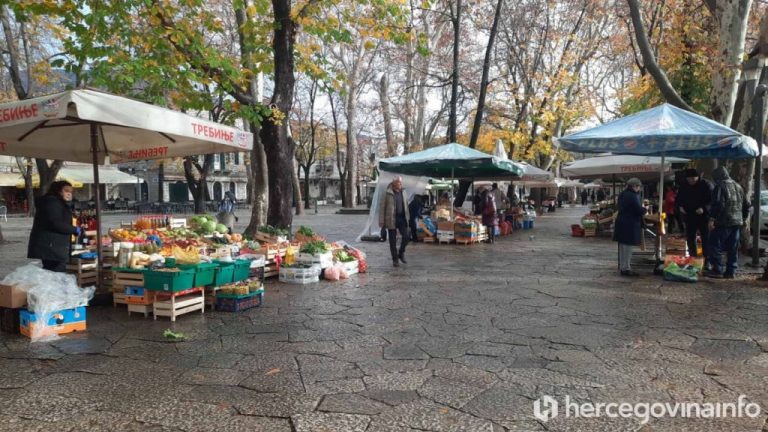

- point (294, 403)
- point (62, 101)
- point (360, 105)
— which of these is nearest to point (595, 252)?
point (294, 403)

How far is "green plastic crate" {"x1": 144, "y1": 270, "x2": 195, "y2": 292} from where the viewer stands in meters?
5.55

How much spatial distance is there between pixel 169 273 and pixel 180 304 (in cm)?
42

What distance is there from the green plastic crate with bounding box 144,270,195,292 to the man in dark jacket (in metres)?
7.95

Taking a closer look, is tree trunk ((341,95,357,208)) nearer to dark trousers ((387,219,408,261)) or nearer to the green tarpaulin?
the green tarpaulin

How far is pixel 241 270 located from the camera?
650cm

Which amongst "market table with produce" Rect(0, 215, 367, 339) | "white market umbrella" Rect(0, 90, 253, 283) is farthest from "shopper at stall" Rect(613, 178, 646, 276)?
"white market umbrella" Rect(0, 90, 253, 283)

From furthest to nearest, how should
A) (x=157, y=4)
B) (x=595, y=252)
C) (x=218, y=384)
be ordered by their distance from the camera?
(x=595, y=252) → (x=157, y=4) → (x=218, y=384)

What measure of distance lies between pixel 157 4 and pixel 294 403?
782 cm

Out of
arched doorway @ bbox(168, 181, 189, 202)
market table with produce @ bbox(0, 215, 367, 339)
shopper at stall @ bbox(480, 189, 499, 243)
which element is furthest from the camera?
arched doorway @ bbox(168, 181, 189, 202)

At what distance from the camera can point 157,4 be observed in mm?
8484

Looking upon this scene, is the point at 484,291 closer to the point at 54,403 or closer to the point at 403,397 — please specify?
the point at 403,397

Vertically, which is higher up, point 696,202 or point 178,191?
point 178,191

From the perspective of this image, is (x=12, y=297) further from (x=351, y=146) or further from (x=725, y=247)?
(x=351, y=146)

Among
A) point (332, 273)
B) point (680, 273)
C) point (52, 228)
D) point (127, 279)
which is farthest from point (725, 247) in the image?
point (52, 228)
